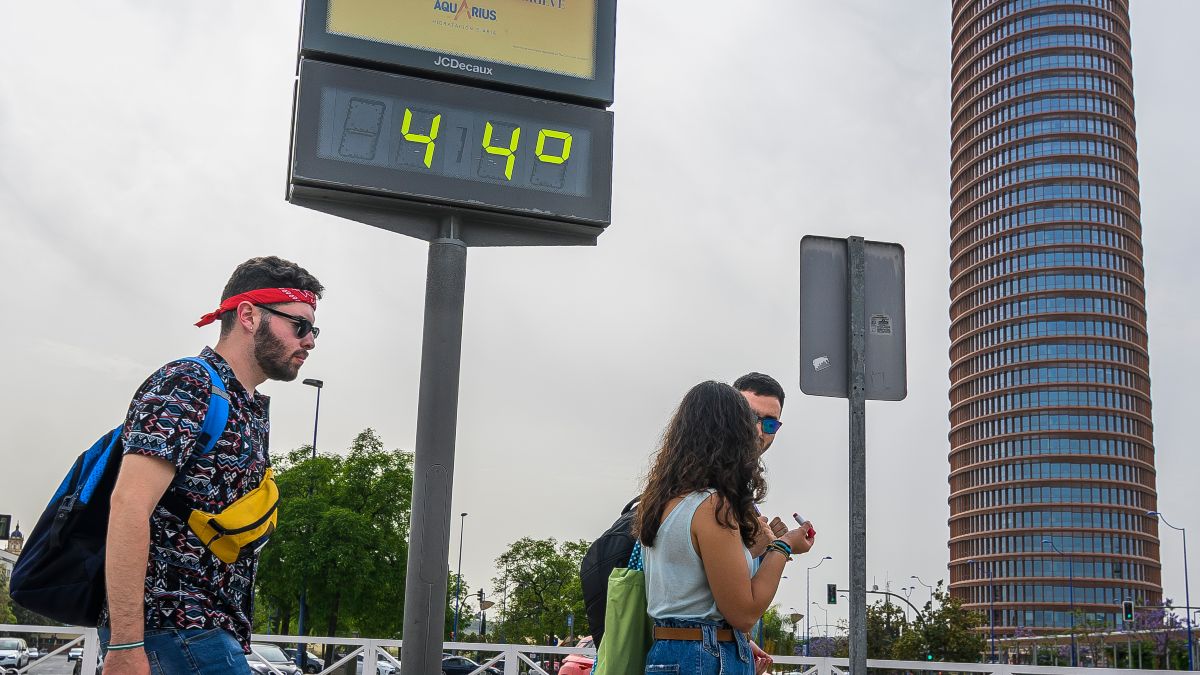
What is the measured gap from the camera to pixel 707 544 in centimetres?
342

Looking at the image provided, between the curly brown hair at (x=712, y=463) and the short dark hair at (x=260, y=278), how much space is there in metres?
1.19

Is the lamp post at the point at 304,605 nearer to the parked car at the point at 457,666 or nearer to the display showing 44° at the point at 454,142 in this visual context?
the parked car at the point at 457,666

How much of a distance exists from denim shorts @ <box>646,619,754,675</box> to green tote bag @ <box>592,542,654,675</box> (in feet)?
0.27

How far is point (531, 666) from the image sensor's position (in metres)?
13.0

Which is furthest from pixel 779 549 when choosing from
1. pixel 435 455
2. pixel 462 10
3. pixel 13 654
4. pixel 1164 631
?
pixel 1164 631

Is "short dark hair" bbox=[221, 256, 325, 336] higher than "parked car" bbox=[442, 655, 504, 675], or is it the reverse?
"short dark hair" bbox=[221, 256, 325, 336]

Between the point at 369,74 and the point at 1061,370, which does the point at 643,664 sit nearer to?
the point at 369,74

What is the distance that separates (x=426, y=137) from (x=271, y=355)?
131 inches

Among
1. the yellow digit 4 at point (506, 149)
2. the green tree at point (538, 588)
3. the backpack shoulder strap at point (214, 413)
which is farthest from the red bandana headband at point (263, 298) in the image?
the green tree at point (538, 588)

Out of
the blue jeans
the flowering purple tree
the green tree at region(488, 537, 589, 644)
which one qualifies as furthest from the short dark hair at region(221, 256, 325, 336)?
the flowering purple tree

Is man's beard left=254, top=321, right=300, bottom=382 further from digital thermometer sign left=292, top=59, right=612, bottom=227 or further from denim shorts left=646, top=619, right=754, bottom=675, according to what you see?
digital thermometer sign left=292, top=59, right=612, bottom=227

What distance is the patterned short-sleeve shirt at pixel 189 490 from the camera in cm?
305

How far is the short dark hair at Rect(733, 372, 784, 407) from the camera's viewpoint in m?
4.64

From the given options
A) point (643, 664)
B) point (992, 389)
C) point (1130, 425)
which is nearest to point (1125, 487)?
point (1130, 425)
